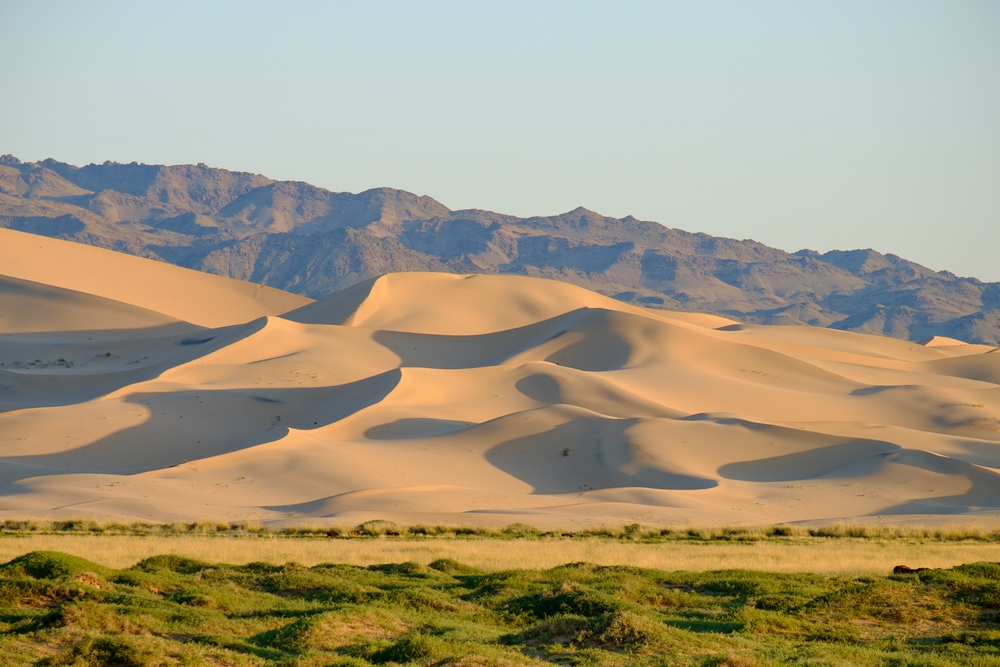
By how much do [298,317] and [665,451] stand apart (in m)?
47.3

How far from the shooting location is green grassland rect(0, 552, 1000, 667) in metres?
11.9

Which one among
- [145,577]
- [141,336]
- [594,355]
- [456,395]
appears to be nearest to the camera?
[145,577]

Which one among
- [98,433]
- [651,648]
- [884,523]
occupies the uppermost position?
[651,648]

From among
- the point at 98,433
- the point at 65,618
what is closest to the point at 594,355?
the point at 98,433

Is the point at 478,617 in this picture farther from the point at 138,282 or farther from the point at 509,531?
the point at 138,282

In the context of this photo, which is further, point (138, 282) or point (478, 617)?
point (138, 282)

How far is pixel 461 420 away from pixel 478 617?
1510 inches

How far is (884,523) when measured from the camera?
3388 cm

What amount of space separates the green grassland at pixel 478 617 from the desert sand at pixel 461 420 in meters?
14.4

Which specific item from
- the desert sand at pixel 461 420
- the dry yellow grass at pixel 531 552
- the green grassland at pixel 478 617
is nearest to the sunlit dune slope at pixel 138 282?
the desert sand at pixel 461 420

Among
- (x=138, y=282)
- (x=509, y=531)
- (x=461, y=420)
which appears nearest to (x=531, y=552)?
(x=509, y=531)

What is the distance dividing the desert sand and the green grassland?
47.2 feet

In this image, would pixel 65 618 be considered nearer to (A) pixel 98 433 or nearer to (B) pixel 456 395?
(A) pixel 98 433

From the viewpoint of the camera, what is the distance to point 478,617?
1542 cm
